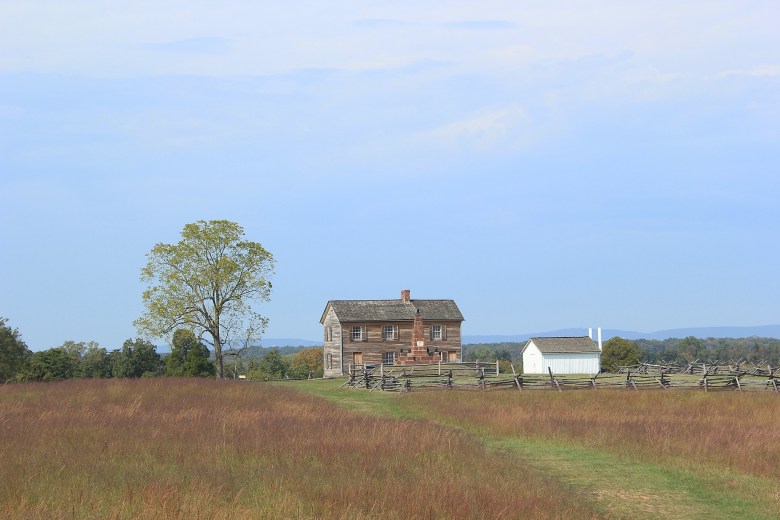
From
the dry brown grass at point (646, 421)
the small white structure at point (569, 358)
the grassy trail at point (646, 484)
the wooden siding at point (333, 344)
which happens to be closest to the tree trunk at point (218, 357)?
the wooden siding at point (333, 344)

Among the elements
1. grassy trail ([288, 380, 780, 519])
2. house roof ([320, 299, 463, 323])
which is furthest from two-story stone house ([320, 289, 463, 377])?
grassy trail ([288, 380, 780, 519])


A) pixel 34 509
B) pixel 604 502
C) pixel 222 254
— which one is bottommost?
pixel 604 502

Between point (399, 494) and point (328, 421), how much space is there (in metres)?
9.70

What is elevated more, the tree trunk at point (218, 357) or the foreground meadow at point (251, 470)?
the tree trunk at point (218, 357)

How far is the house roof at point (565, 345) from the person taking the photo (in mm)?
65312

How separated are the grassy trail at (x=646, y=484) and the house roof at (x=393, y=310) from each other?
4337 centimetres

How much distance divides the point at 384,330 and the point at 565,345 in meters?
14.9

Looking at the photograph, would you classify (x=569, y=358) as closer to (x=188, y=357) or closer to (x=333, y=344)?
(x=333, y=344)

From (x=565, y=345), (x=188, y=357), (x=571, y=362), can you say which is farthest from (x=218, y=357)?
(x=571, y=362)

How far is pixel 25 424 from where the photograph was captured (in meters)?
18.9

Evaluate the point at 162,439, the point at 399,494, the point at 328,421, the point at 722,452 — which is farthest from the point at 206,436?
the point at 722,452

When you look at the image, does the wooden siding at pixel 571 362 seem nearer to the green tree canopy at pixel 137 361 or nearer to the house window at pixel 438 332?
the house window at pixel 438 332

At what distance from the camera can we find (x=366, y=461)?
46.1ft

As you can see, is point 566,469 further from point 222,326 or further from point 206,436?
point 222,326
